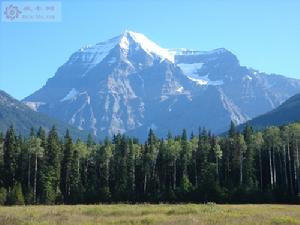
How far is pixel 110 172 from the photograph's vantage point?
443 ft

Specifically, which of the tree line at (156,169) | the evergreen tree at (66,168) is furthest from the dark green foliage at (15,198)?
the evergreen tree at (66,168)

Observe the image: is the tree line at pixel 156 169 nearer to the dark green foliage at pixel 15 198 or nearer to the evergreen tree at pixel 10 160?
the evergreen tree at pixel 10 160

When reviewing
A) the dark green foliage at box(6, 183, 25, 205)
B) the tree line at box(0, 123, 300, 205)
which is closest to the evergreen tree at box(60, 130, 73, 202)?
the tree line at box(0, 123, 300, 205)

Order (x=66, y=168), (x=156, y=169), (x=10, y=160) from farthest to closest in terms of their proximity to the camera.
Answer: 1. (x=156, y=169)
2. (x=66, y=168)
3. (x=10, y=160)

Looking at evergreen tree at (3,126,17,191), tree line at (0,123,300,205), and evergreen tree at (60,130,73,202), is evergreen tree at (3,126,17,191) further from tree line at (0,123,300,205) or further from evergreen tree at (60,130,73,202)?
evergreen tree at (60,130,73,202)

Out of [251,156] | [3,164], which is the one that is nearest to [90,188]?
[3,164]

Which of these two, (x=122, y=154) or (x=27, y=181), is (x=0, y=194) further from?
(x=122, y=154)

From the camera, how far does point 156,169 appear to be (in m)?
136

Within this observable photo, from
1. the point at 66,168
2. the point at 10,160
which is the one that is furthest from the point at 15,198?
the point at 66,168

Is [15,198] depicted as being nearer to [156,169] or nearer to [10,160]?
[10,160]

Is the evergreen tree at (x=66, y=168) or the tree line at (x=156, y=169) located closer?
the tree line at (x=156, y=169)

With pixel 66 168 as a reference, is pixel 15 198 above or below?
below

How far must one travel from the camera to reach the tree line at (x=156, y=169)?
372 feet

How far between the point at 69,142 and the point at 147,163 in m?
18.2
